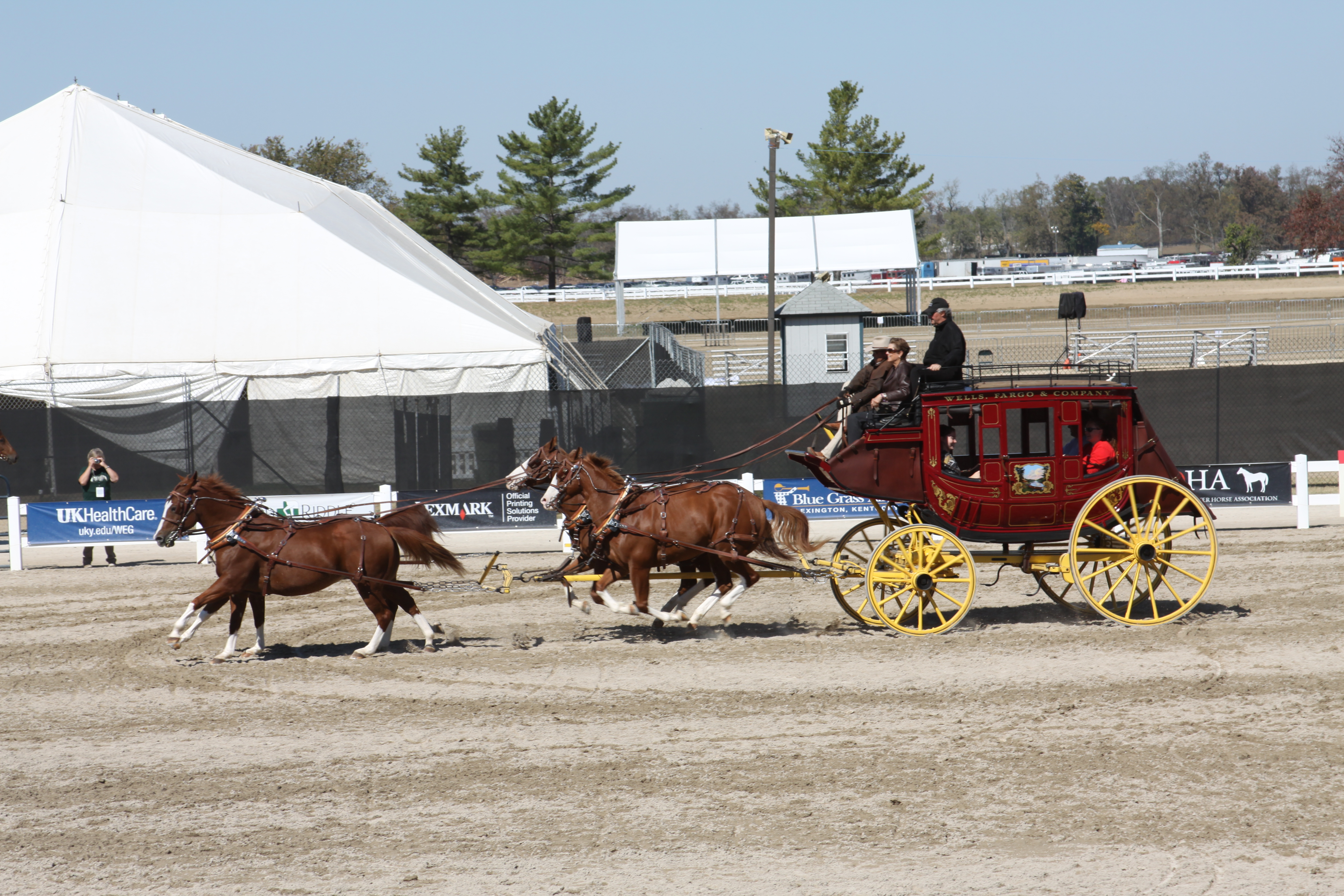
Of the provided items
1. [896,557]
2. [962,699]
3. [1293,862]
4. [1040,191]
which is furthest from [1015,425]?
[1040,191]

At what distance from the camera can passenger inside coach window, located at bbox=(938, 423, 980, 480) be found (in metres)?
9.91

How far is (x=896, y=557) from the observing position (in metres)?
10.1

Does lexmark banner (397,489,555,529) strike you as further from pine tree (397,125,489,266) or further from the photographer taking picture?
pine tree (397,125,489,266)

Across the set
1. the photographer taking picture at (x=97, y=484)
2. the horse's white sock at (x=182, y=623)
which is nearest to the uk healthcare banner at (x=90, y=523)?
the photographer taking picture at (x=97, y=484)

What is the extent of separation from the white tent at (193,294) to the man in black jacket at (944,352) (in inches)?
522

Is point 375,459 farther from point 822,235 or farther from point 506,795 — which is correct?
point 822,235

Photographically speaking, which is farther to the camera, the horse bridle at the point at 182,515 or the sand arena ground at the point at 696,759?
the horse bridle at the point at 182,515

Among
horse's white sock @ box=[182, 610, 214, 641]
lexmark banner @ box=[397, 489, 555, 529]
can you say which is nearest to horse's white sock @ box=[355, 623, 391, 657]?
horse's white sock @ box=[182, 610, 214, 641]

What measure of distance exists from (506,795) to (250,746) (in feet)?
6.70

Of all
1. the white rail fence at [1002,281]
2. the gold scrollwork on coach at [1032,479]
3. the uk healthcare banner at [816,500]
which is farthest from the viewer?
the white rail fence at [1002,281]

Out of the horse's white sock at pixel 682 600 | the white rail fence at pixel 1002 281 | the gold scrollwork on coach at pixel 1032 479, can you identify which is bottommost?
the horse's white sock at pixel 682 600

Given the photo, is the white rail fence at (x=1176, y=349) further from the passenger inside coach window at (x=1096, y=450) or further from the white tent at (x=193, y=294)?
the passenger inside coach window at (x=1096, y=450)

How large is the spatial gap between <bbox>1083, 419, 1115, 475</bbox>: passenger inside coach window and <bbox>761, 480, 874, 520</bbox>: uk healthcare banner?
253 inches

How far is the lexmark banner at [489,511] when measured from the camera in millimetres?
16656
